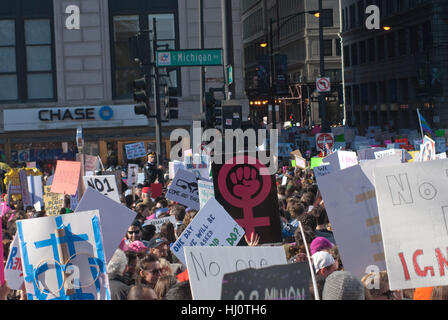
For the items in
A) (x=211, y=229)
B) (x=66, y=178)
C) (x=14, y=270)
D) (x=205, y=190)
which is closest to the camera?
(x=14, y=270)

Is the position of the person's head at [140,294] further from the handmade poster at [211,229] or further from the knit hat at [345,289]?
the handmade poster at [211,229]

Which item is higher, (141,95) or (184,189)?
(141,95)

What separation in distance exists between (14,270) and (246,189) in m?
2.94

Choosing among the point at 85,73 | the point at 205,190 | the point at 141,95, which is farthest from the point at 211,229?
the point at 85,73

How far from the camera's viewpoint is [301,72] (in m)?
112

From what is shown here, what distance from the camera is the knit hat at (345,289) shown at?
4.84 meters

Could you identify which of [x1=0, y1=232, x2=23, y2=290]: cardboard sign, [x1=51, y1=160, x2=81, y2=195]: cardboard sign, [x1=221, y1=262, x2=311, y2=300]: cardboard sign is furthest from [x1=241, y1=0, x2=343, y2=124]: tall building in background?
[x1=221, y1=262, x2=311, y2=300]: cardboard sign

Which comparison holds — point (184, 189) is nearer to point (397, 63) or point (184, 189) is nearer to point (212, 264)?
point (212, 264)

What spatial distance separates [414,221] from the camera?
562 cm

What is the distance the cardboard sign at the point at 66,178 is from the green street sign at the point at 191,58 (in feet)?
21.7

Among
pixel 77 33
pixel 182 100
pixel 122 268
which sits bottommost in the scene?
pixel 122 268
